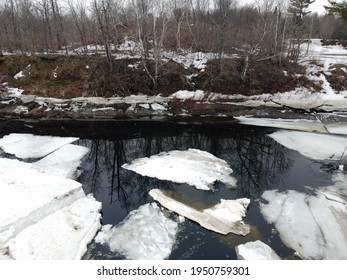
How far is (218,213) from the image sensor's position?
835cm

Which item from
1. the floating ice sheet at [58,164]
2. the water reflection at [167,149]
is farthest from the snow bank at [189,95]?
the floating ice sheet at [58,164]

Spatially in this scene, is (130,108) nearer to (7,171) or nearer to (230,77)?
(230,77)

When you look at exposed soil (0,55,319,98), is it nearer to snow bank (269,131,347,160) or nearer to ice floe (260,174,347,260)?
snow bank (269,131,347,160)

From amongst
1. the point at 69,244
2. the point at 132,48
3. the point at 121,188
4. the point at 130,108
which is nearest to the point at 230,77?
the point at 130,108

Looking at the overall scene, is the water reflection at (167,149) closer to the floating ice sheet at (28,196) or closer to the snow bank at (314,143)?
the snow bank at (314,143)

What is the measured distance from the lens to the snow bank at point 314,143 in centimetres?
1211

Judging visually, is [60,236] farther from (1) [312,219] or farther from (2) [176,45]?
(2) [176,45]

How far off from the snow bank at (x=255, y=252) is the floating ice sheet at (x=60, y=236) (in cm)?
367

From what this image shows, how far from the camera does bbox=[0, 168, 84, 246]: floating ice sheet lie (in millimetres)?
7582

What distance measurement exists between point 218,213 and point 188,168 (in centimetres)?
290

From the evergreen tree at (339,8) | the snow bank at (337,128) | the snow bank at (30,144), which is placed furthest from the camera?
the evergreen tree at (339,8)

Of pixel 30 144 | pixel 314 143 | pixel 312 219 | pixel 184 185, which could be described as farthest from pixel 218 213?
pixel 30 144

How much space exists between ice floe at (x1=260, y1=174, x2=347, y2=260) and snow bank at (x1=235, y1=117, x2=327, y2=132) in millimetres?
5685

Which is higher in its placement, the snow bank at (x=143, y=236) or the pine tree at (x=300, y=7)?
the pine tree at (x=300, y=7)
